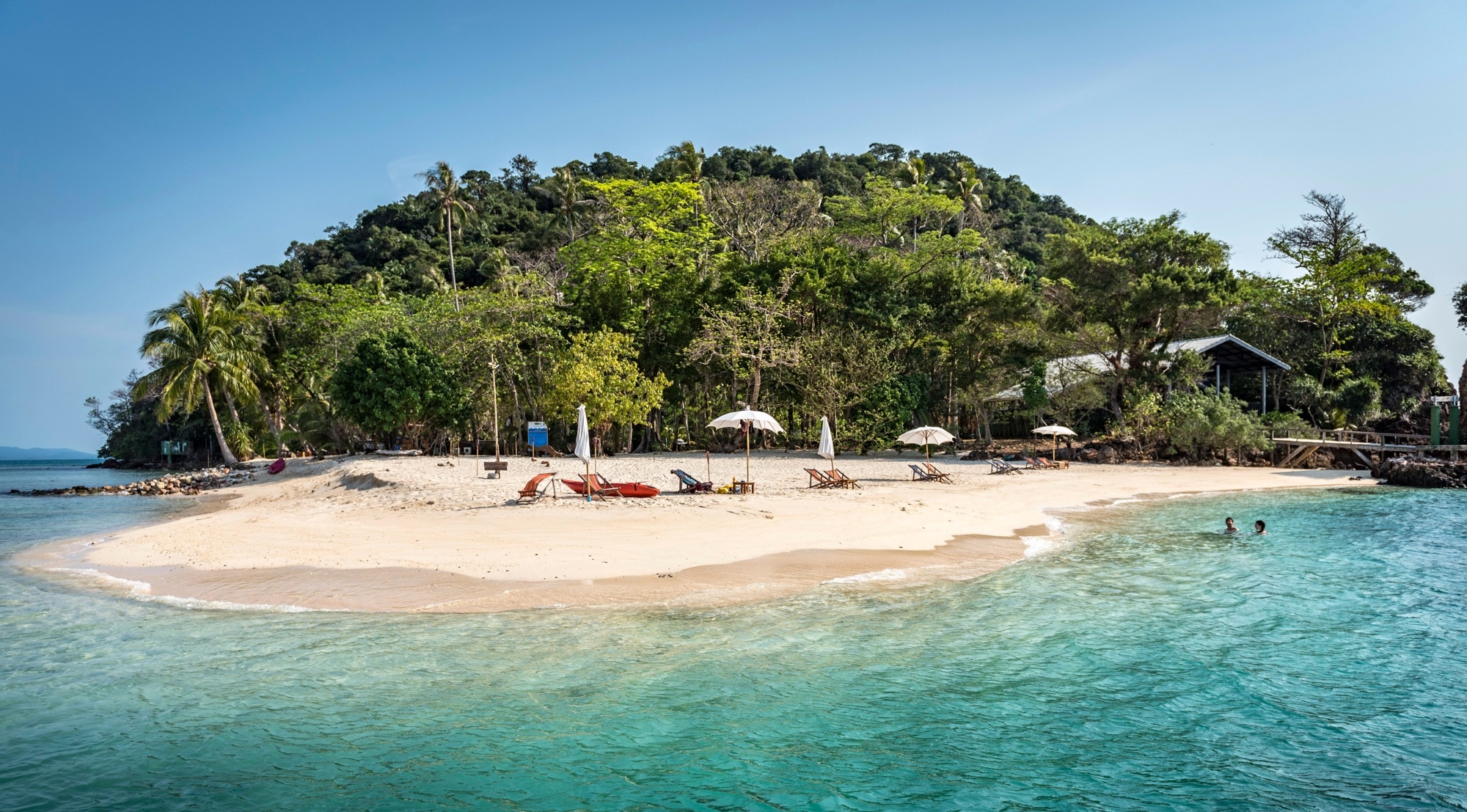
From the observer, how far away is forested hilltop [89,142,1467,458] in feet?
102

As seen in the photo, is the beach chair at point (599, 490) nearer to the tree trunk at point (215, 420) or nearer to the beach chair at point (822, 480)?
the beach chair at point (822, 480)

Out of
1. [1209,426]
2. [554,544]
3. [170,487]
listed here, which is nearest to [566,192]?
[170,487]

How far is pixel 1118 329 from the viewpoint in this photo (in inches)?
1259

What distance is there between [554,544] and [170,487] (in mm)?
28504

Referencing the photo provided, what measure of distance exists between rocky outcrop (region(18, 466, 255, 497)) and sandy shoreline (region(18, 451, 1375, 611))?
10.4 meters

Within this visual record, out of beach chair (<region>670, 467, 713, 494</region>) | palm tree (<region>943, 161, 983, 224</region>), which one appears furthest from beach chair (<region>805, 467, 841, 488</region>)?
palm tree (<region>943, 161, 983, 224</region>)

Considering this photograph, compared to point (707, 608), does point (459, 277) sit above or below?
above

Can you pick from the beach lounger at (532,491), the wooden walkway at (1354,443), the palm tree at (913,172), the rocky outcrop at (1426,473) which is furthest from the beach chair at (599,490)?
the palm tree at (913,172)

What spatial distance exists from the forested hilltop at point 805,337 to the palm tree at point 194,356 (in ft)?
0.37

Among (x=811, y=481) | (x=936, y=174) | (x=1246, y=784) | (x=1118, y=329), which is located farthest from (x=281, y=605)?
(x=936, y=174)

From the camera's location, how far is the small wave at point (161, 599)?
1001cm

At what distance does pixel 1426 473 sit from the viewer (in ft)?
83.8

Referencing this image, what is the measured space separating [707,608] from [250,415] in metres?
47.6

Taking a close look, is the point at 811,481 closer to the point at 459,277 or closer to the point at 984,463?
the point at 984,463
